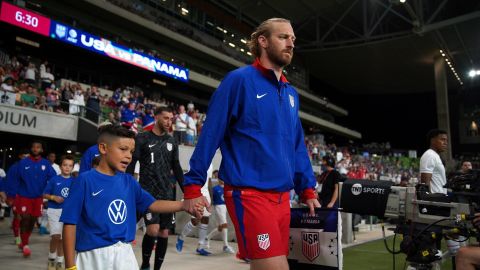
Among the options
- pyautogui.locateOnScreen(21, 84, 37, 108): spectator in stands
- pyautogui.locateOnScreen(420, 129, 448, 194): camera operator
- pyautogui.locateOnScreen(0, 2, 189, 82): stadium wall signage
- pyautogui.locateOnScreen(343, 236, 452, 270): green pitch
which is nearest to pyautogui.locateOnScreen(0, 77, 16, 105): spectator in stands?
pyautogui.locateOnScreen(21, 84, 37, 108): spectator in stands

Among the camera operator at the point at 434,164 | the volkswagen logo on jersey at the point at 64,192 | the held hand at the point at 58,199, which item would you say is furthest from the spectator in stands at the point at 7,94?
the camera operator at the point at 434,164

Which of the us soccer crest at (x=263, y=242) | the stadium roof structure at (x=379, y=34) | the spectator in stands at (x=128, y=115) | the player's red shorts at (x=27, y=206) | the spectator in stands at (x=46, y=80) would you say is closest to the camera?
the us soccer crest at (x=263, y=242)

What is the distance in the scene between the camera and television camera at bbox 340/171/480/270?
3.76 meters

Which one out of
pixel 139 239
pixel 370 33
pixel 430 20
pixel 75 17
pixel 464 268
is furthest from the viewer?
pixel 370 33

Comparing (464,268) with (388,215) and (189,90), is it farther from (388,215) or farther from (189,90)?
(189,90)

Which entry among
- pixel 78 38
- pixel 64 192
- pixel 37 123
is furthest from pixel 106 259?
pixel 78 38

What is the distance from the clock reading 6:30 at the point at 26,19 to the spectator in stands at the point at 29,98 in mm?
5699

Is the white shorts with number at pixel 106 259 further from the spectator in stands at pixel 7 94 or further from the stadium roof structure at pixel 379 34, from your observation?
the stadium roof structure at pixel 379 34

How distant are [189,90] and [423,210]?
2873cm

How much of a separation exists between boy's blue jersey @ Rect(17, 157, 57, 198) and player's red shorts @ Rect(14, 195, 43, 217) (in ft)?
0.30

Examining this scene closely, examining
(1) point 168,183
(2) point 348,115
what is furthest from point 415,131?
(1) point 168,183

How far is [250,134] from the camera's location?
2.78m

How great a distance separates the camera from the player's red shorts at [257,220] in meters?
2.57

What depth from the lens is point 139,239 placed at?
10.4 meters
